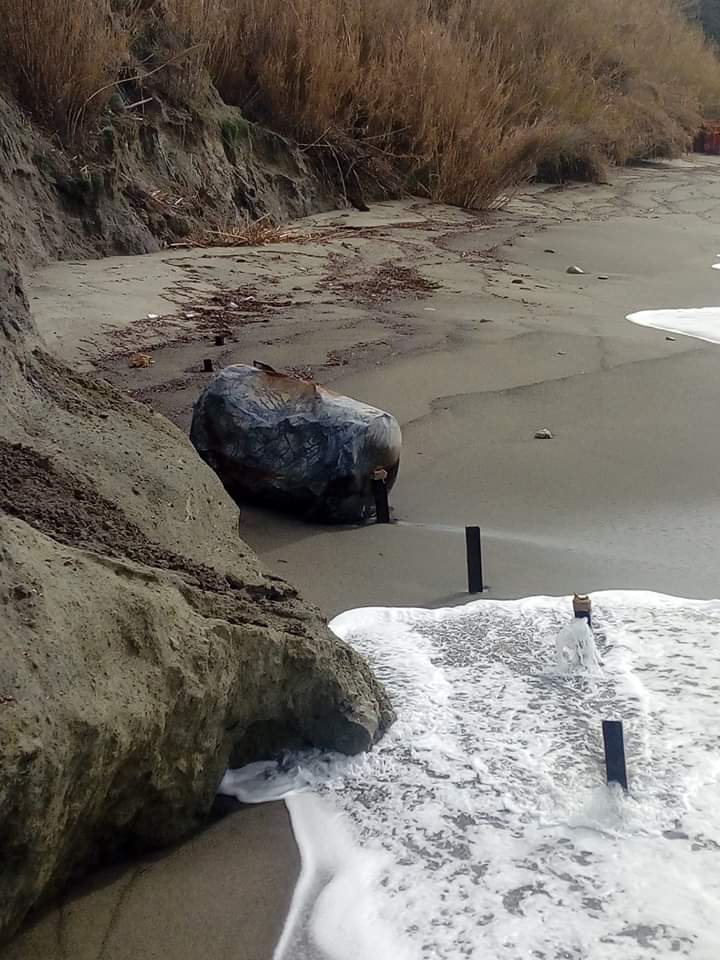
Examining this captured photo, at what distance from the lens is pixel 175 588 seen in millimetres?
2119

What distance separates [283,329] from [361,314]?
1.89ft

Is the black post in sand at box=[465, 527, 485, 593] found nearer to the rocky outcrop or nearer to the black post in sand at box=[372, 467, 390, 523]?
the black post in sand at box=[372, 467, 390, 523]

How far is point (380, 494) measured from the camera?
3.72m

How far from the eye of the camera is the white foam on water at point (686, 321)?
247 inches

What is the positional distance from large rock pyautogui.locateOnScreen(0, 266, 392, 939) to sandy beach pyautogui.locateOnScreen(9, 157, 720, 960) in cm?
16

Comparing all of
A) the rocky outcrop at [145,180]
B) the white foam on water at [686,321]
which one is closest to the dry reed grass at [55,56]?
the rocky outcrop at [145,180]

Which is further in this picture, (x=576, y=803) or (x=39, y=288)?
(x=39, y=288)

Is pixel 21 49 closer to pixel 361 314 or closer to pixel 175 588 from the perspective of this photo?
pixel 361 314

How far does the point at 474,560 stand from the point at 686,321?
3.92m

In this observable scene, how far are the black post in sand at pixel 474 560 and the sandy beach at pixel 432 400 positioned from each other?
5 centimetres

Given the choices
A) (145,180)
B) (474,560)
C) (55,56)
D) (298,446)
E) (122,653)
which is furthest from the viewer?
(145,180)

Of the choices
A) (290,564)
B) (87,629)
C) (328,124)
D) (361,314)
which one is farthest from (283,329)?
(328,124)

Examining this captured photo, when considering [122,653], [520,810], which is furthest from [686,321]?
[122,653]

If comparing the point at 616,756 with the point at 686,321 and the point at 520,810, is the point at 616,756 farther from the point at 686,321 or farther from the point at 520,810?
the point at 686,321
